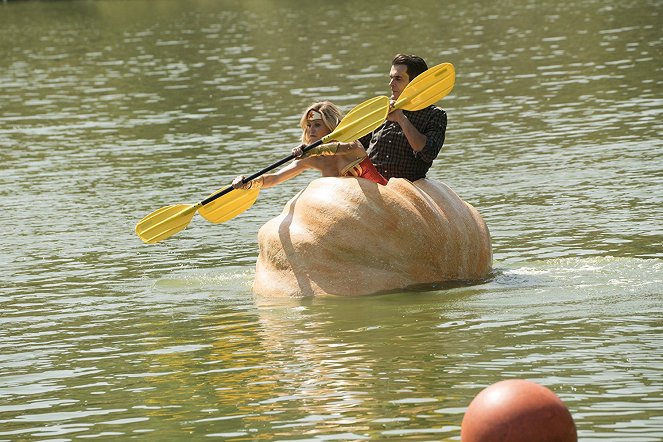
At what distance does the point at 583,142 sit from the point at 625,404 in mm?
12184

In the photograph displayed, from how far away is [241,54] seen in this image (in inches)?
1464

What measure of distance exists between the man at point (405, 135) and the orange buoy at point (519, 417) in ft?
19.4

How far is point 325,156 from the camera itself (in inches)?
539

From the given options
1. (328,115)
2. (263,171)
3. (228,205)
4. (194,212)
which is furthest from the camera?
(228,205)

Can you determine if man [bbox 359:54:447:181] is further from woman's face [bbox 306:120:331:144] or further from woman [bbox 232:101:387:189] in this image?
woman's face [bbox 306:120:331:144]

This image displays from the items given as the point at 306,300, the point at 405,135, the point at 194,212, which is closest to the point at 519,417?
the point at 306,300

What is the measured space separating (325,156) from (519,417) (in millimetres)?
6493

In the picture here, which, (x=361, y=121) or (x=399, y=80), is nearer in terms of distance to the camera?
(x=361, y=121)

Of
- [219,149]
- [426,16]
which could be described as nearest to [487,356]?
[219,149]

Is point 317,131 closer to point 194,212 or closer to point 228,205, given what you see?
point 228,205

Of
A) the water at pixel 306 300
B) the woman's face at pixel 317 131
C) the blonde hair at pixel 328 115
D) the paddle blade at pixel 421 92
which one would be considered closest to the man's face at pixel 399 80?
the paddle blade at pixel 421 92

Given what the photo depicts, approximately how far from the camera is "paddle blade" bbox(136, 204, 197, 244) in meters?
14.7

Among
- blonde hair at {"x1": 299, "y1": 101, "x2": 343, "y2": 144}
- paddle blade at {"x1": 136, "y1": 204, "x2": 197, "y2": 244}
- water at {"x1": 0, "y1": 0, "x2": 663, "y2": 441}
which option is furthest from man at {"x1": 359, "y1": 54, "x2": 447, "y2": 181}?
paddle blade at {"x1": 136, "y1": 204, "x2": 197, "y2": 244}

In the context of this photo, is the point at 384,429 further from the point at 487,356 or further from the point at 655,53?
the point at 655,53
